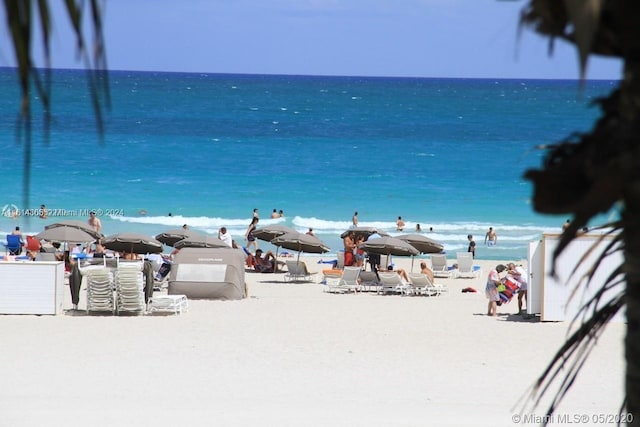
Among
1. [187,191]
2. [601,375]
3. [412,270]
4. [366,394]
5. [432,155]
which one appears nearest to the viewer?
[366,394]

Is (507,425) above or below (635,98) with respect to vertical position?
below

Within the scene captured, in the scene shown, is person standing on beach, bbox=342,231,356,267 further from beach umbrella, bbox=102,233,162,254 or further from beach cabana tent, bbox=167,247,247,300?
beach cabana tent, bbox=167,247,247,300

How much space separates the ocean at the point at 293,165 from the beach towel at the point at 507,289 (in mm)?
3068

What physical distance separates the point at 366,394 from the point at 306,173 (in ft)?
155

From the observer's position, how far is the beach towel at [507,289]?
16656 millimetres

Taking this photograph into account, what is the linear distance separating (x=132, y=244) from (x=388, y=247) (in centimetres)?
553

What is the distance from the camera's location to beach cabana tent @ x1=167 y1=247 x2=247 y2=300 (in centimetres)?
1814

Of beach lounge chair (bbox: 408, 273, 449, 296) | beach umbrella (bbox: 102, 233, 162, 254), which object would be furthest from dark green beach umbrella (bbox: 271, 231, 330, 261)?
beach lounge chair (bbox: 408, 273, 449, 296)

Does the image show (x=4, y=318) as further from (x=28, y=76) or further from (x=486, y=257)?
(x=486, y=257)

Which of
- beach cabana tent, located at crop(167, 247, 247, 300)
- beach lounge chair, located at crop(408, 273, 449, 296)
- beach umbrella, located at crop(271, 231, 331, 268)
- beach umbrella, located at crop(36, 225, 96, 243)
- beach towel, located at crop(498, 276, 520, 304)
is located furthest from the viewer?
beach umbrella, located at crop(271, 231, 331, 268)

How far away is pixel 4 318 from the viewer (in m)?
15.5

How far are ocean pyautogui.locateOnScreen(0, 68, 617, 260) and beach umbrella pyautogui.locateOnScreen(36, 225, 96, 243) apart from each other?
294cm

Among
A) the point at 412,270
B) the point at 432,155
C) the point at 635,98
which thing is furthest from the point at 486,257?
the point at 432,155

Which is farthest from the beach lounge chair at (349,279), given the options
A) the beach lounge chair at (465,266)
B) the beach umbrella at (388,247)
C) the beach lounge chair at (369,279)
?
the beach lounge chair at (465,266)
